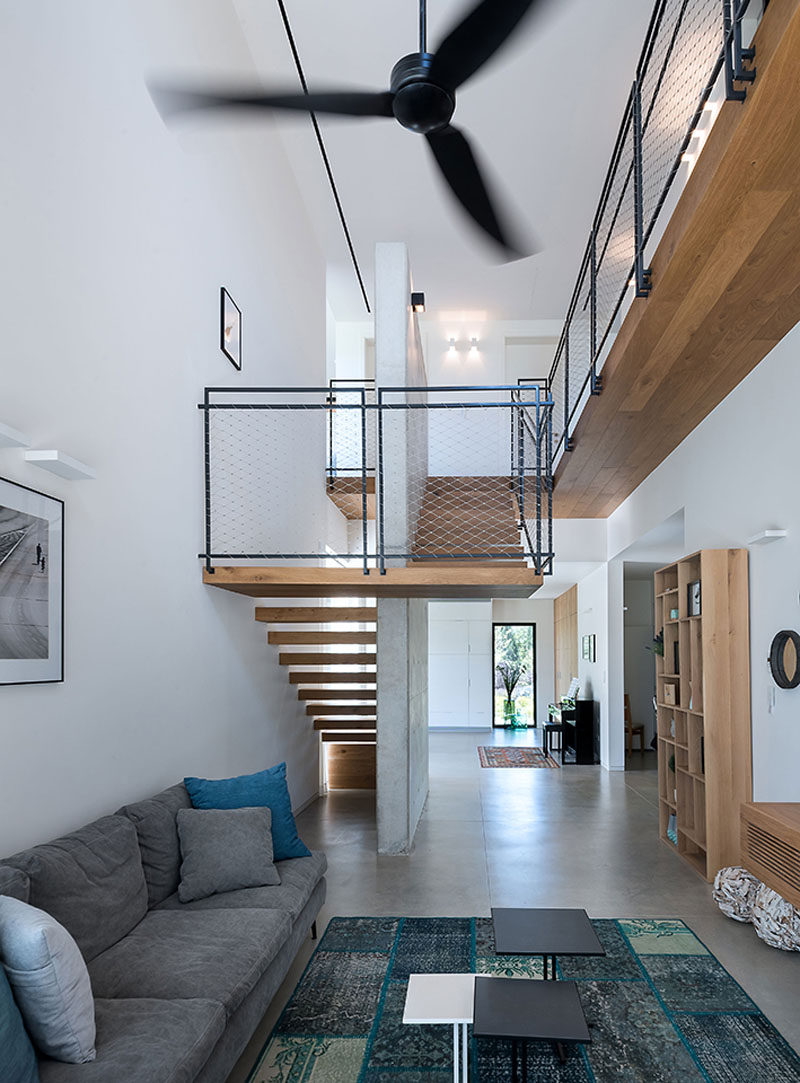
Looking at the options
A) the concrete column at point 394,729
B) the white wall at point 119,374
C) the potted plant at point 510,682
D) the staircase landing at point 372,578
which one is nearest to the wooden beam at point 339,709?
the concrete column at point 394,729

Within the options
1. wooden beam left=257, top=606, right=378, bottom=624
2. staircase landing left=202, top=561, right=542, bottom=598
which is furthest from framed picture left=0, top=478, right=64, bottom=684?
wooden beam left=257, top=606, right=378, bottom=624

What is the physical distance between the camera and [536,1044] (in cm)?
343

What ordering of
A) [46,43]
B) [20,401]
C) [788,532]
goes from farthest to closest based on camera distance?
[788,532], [46,43], [20,401]

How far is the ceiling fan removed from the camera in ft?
9.23

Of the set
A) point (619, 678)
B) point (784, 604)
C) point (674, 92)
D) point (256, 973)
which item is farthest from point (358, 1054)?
point (619, 678)

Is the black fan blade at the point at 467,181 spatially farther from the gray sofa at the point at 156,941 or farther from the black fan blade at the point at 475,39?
the gray sofa at the point at 156,941

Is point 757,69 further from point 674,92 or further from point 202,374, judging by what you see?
point 674,92

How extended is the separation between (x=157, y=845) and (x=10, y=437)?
6.17ft

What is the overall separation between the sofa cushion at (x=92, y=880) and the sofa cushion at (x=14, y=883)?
85mm

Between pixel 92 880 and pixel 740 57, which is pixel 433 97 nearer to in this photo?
pixel 740 57

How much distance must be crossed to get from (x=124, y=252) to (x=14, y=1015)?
327 centimetres

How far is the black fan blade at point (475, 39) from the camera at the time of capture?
275 cm

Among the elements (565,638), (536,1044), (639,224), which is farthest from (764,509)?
(565,638)

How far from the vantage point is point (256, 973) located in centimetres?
298
